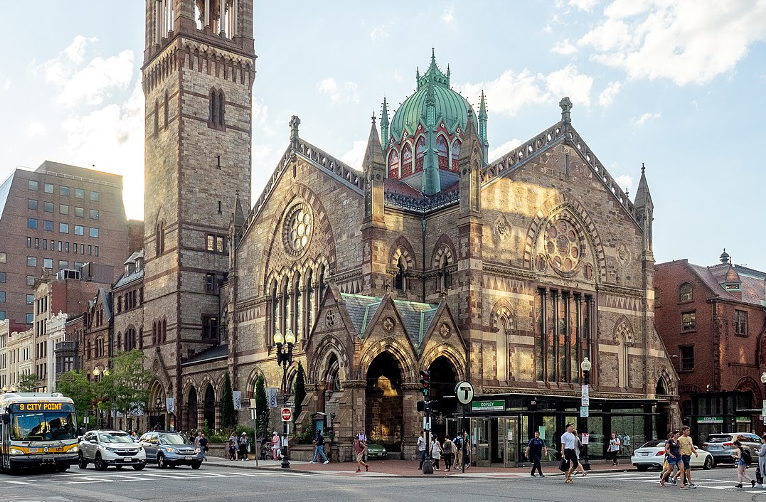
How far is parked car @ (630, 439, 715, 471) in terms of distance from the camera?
137ft

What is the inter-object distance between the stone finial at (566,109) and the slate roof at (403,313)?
15257mm

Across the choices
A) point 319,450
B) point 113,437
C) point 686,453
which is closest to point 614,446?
point 319,450

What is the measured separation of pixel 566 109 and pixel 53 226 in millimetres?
95276

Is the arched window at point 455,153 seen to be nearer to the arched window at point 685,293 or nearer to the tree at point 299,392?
the arched window at point 685,293

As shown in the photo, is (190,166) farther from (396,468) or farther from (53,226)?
(53,226)

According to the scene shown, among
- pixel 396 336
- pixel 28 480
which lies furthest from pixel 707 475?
pixel 28 480

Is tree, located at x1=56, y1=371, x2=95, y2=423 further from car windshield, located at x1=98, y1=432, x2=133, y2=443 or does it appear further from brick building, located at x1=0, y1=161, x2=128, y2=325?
brick building, located at x1=0, y1=161, x2=128, y2=325

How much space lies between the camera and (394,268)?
53562 mm

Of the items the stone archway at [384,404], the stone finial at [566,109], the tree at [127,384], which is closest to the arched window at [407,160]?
the stone finial at [566,109]

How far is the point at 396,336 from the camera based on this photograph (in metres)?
47.6

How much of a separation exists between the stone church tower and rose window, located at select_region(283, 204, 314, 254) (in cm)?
1214

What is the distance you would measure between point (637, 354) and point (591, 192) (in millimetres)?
10247

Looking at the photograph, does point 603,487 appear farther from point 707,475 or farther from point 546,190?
point 546,190

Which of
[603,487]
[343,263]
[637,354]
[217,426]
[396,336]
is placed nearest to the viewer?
[603,487]
